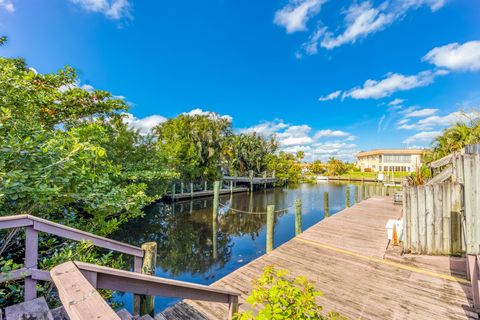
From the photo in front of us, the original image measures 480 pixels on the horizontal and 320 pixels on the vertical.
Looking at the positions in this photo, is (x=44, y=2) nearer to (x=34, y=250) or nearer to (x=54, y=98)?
(x=54, y=98)

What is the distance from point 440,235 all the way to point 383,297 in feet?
8.35

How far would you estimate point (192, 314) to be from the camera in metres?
3.17

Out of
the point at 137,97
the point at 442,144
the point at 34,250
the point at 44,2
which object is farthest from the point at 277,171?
the point at 34,250

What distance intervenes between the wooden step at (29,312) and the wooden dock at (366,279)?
2159mm

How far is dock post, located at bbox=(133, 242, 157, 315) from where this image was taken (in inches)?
117

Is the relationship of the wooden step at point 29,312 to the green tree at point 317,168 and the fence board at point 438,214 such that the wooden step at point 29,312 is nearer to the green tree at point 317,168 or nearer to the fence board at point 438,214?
the fence board at point 438,214

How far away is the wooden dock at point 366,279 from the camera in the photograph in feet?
10.5

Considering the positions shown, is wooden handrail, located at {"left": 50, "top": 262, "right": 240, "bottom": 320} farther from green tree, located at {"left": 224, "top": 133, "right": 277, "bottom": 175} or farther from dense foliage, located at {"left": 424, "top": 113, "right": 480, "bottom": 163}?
green tree, located at {"left": 224, "top": 133, "right": 277, "bottom": 175}

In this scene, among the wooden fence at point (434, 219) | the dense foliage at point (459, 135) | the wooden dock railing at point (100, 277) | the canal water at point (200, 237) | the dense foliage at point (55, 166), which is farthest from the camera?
the dense foliage at point (459, 135)

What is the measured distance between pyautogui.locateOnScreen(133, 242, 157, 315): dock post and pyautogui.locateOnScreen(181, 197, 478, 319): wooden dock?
670mm

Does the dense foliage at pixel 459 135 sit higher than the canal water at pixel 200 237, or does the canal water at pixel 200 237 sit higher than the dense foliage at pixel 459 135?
the dense foliage at pixel 459 135

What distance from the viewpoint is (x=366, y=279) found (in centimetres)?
404

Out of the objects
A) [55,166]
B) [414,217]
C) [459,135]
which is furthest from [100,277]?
[459,135]

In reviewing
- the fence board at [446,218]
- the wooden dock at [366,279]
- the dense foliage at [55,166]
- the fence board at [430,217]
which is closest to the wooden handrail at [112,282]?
the dense foliage at [55,166]
